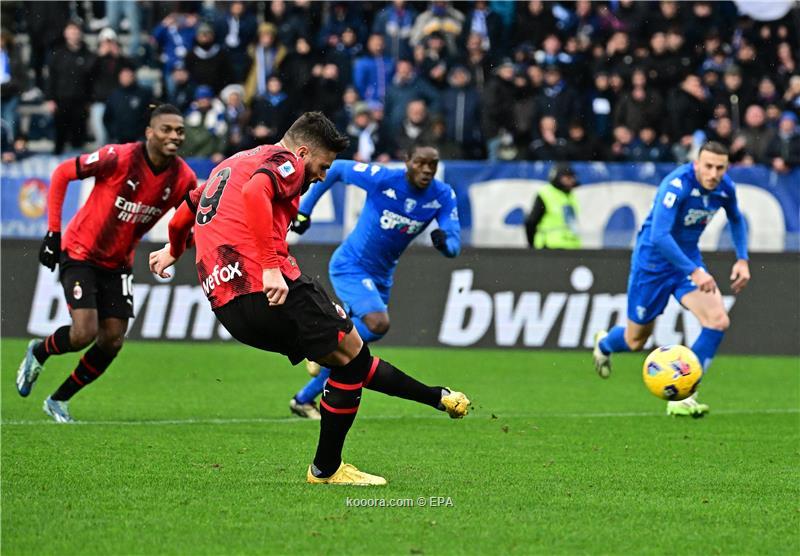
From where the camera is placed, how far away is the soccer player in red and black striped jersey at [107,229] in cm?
1017

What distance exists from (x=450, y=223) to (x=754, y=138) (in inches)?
386

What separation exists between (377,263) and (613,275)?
6216 millimetres

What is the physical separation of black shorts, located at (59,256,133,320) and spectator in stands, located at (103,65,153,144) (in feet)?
34.1

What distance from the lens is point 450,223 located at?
36.8 feet

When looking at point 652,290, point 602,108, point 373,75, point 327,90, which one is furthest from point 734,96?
point 652,290

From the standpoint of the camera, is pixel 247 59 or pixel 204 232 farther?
pixel 247 59

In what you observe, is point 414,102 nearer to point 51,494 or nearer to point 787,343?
point 787,343

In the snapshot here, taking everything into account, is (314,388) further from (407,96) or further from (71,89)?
(71,89)

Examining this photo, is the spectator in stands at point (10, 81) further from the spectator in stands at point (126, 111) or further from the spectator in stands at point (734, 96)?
the spectator in stands at point (734, 96)

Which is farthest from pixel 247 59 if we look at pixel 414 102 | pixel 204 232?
pixel 204 232

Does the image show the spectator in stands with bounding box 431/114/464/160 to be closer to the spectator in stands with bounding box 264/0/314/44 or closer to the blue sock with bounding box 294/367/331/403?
the spectator in stands with bounding box 264/0/314/44

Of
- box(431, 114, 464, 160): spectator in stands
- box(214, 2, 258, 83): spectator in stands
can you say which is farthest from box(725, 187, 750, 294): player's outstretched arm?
box(214, 2, 258, 83): spectator in stands

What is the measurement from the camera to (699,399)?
12.6 metres

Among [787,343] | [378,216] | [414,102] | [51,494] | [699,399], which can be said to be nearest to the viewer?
[51,494]
